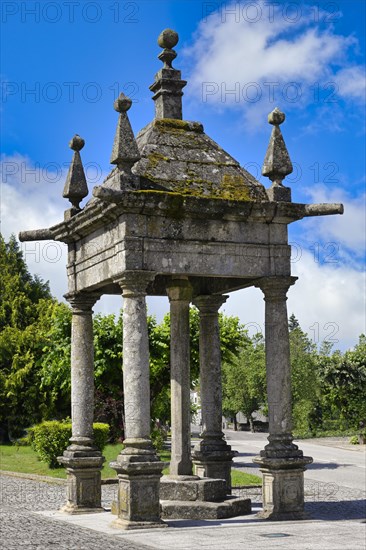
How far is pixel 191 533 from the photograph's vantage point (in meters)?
12.0

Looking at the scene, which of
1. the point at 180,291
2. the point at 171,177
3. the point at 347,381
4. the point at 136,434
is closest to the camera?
the point at 136,434

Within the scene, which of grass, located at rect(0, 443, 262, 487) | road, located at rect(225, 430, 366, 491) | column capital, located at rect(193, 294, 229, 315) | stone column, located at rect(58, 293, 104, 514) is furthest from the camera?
road, located at rect(225, 430, 366, 491)

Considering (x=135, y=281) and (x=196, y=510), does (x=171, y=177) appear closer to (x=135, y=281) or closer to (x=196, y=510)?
(x=135, y=281)

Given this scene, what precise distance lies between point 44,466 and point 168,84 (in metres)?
15.4

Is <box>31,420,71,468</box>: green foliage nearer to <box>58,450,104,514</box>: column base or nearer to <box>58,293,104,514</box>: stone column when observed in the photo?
<box>58,293,104,514</box>: stone column

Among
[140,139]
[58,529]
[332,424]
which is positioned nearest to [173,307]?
[140,139]

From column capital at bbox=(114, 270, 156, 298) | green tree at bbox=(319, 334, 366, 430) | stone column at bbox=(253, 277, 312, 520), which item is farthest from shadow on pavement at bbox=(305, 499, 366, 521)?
green tree at bbox=(319, 334, 366, 430)

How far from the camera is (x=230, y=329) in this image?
29234mm

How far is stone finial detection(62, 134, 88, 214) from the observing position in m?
15.5

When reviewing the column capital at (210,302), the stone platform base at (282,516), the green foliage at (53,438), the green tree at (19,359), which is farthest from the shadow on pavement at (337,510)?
the green tree at (19,359)

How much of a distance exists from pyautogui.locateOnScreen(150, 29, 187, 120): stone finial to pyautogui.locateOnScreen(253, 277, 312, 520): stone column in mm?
3633

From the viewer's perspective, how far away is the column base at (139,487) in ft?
40.5

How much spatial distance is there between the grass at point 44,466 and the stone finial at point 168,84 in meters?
10.0

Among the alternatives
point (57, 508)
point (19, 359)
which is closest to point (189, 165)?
point (57, 508)
